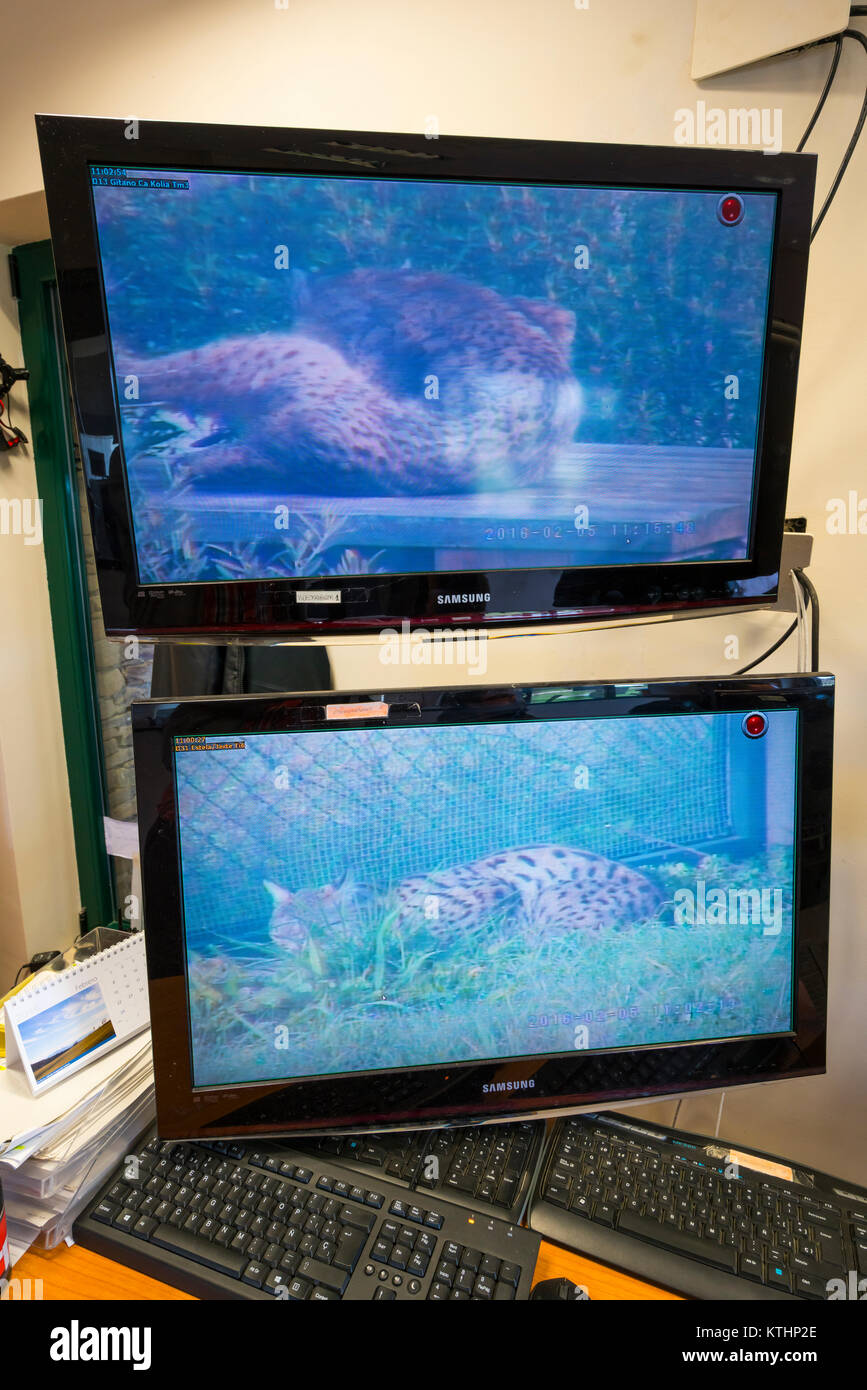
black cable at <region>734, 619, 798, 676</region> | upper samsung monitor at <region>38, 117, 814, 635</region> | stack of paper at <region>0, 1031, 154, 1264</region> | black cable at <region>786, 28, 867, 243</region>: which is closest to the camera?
upper samsung monitor at <region>38, 117, 814, 635</region>

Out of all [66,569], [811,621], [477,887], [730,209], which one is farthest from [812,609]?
[66,569]

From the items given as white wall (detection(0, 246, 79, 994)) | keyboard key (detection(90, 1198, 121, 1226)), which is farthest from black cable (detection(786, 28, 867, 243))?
white wall (detection(0, 246, 79, 994))

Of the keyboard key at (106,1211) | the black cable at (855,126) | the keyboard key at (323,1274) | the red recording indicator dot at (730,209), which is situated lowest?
the keyboard key at (106,1211)

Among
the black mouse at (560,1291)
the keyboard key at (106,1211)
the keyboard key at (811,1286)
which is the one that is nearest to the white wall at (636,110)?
the keyboard key at (811,1286)

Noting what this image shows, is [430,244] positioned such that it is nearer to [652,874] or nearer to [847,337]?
[652,874]

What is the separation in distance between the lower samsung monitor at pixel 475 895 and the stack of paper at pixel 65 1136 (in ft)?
0.35

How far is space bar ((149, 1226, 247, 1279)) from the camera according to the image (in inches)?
25.5

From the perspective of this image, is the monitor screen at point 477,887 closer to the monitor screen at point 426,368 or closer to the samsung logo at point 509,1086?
the samsung logo at point 509,1086

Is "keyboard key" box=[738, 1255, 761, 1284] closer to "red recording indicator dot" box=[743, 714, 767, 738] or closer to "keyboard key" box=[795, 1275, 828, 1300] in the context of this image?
"keyboard key" box=[795, 1275, 828, 1300]

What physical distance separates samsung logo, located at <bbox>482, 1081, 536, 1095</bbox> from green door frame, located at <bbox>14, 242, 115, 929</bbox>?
1.89 m

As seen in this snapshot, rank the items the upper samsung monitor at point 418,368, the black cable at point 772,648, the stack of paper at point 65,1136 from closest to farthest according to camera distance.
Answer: the upper samsung monitor at point 418,368 → the stack of paper at point 65,1136 → the black cable at point 772,648

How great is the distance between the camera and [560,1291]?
0.62 m

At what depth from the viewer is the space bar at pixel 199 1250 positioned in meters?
0.65
